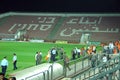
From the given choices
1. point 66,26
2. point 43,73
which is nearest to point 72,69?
point 43,73

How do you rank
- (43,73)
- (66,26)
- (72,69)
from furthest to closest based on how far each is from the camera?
1. (66,26)
2. (72,69)
3. (43,73)

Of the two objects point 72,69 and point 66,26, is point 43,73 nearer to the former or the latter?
point 72,69

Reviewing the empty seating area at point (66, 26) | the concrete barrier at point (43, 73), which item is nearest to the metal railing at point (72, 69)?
the concrete barrier at point (43, 73)

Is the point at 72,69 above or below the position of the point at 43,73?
below

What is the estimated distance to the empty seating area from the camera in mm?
46469

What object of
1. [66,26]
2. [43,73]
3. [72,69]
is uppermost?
[66,26]

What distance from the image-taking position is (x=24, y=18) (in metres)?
54.9

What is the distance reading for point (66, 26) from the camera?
164 feet

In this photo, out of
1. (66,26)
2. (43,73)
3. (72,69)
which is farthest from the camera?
(66,26)

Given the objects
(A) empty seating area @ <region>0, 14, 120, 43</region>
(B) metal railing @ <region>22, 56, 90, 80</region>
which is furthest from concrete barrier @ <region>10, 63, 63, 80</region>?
(A) empty seating area @ <region>0, 14, 120, 43</region>

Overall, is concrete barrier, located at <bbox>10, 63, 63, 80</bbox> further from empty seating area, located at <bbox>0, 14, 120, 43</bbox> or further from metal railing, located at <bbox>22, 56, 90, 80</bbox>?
empty seating area, located at <bbox>0, 14, 120, 43</bbox>

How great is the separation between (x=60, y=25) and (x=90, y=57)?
31.7 metres
